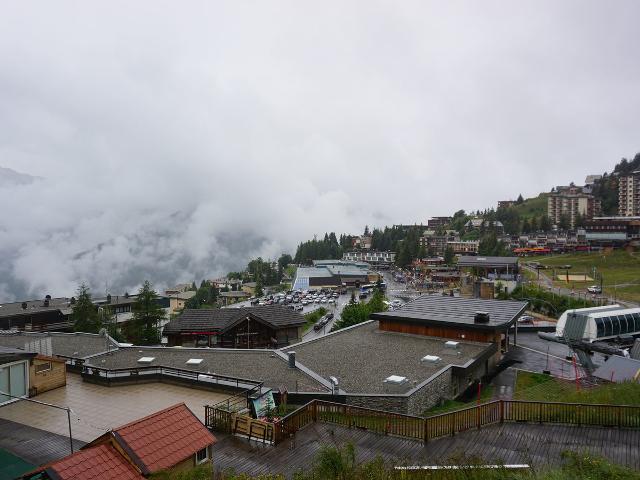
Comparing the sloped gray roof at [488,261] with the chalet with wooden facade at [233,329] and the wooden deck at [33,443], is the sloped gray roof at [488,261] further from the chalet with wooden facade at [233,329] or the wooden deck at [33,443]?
the wooden deck at [33,443]

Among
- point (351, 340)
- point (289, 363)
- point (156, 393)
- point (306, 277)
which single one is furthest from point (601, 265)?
point (156, 393)

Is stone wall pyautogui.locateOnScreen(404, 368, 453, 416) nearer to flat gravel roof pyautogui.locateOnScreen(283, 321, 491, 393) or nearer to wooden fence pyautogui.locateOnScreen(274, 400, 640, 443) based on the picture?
flat gravel roof pyautogui.locateOnScreen(283, 321, 491, 393)

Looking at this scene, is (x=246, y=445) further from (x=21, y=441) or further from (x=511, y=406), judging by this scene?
(x=511, y=406)

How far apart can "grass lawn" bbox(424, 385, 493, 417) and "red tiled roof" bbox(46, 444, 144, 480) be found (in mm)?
11410

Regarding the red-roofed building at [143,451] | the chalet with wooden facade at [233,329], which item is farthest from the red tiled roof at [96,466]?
the chalet with wooden facade at [233,329]

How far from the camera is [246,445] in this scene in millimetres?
13391

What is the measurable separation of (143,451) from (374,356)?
1701 centimetres

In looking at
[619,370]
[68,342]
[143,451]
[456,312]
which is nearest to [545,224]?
[456,312]

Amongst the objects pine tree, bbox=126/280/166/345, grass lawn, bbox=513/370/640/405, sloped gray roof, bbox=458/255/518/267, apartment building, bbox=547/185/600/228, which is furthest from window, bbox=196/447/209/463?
apartment building, bbox=547/185/600/228

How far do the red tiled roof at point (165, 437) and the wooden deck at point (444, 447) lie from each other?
4.11 feet

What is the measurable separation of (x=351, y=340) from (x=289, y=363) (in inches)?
324

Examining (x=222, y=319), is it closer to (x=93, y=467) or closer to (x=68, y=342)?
(x=68, y=342)

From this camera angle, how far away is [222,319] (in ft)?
122

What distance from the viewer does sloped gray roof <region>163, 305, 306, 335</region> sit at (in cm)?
3628
